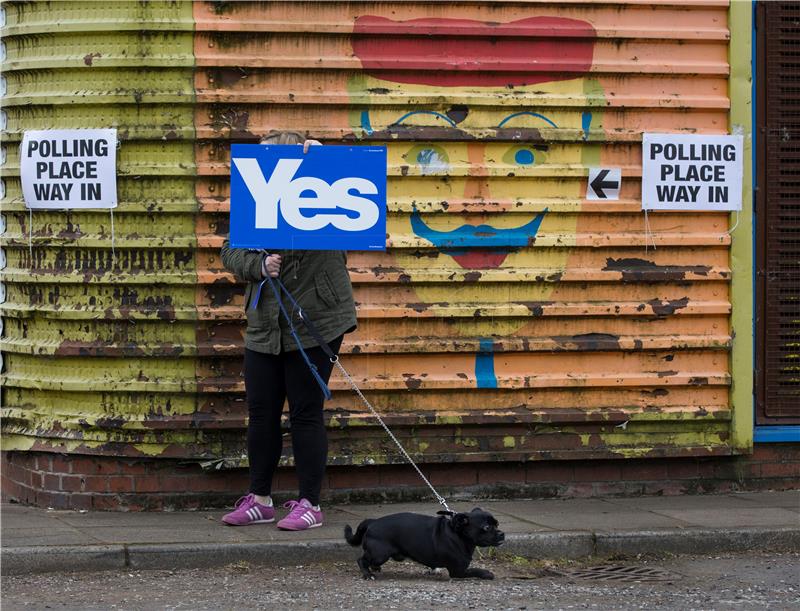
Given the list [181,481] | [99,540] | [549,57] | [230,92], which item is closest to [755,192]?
[549,57]

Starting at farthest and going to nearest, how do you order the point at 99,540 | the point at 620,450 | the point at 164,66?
the point at 620,450 → the point at 164,66 → the point at 99,540

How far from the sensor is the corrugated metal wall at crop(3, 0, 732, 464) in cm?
836

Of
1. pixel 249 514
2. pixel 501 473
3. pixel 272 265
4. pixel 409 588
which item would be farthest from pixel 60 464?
pixel 409 588

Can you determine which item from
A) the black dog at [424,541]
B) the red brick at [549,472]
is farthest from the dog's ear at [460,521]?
the red brick at [549,472]

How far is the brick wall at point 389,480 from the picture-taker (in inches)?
332

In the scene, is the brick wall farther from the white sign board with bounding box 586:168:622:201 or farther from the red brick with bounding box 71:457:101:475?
the white sign board with bounding box 586:168:622:201

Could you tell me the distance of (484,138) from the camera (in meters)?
8.67

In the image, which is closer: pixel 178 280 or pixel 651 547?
pixel 651 547

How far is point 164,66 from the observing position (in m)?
8.30

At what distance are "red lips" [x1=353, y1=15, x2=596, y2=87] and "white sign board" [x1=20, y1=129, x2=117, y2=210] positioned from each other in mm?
1633

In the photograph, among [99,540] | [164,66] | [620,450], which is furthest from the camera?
[620,450]

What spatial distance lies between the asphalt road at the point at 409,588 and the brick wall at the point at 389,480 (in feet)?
4.29

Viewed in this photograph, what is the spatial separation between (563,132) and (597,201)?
480 mm

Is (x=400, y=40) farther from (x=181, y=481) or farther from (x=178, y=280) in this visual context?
(x=181, y=481)
